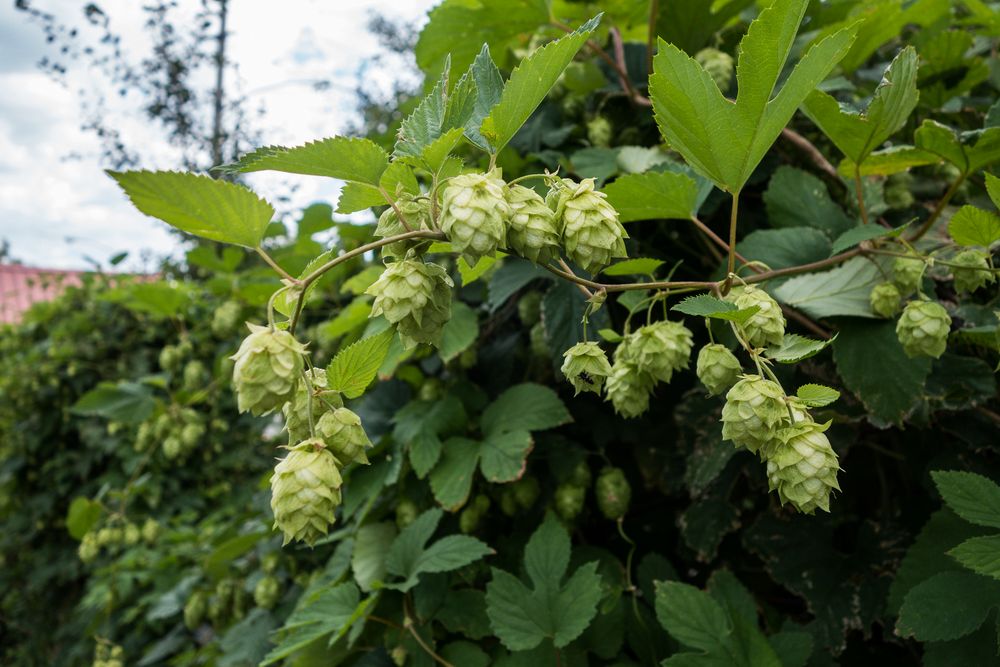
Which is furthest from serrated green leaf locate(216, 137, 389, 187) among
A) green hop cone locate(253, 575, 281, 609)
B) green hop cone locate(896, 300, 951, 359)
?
green hop cone locate(253, 575, 281, 609)

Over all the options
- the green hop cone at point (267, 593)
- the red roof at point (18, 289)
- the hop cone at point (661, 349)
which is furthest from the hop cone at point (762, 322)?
the red roof at point (18, 289)

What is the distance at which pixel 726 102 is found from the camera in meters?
0.63

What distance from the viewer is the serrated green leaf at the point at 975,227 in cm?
75

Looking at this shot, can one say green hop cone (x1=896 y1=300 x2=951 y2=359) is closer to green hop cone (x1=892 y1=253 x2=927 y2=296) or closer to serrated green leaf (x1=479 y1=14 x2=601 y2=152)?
green hop cone (x1=892 y1=253 x2=927 y2=296)

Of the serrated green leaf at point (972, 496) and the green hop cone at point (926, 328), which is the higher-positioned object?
the green hop cone at point (926, 328)

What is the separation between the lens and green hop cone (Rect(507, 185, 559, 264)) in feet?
1.90

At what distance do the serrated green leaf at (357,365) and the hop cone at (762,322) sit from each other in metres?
0.37

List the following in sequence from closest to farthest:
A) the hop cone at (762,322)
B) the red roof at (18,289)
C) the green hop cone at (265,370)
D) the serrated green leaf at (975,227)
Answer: the green hop cone at (265,370)
the hop cone at (762,322)
the serrated green leaf at (975,227)
the red roof at (18,289)

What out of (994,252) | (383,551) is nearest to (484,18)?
(994,252)

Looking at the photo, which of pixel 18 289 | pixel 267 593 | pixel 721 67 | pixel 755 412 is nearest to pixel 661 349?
pixel 755 412

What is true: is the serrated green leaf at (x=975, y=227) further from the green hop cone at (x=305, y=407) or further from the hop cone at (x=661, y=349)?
the green hop cone at (x=305, y=407)

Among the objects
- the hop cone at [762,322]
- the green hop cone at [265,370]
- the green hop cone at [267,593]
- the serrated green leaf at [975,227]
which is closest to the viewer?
the green hop cone at [265,370]

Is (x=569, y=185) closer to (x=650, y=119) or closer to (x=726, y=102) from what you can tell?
(x=726, y=102)

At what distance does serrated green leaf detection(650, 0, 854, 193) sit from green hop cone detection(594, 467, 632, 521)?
706mm
